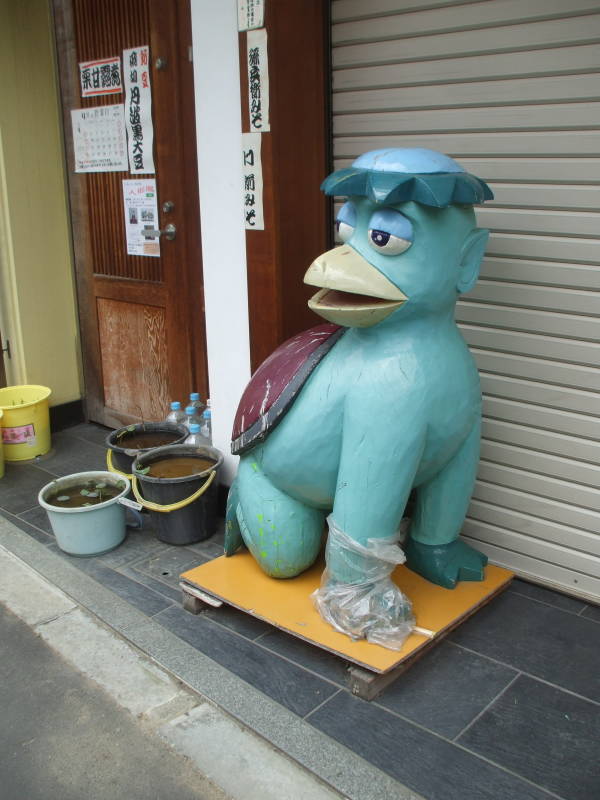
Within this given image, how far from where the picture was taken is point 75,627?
3.47 meters

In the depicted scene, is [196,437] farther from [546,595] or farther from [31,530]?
[546,595]

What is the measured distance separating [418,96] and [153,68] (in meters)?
1.95

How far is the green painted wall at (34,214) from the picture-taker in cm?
538

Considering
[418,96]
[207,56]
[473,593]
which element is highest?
[207,56]

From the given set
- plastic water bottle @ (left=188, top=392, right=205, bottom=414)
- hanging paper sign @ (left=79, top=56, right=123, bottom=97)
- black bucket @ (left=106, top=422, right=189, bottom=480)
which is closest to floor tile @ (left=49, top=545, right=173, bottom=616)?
black bucket @ (left=106, top=422, right=189, bottom=480)

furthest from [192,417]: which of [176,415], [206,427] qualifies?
[176,415]

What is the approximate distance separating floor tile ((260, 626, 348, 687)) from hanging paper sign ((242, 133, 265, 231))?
1.95 meters

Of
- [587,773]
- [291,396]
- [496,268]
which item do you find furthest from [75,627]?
[496,268]

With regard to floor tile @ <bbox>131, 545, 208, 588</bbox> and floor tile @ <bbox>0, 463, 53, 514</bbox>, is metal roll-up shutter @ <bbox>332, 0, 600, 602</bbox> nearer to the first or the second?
floor tile @ <bbox>131, 545, 208, 588</bbox>

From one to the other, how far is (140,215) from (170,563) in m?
2.40

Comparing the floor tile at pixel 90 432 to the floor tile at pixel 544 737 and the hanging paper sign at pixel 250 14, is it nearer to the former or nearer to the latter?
the hanging paper sign at pixel 250 14

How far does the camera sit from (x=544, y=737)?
2.74 m

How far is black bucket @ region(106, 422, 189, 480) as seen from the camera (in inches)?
177

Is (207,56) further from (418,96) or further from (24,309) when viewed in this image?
(24,309)
